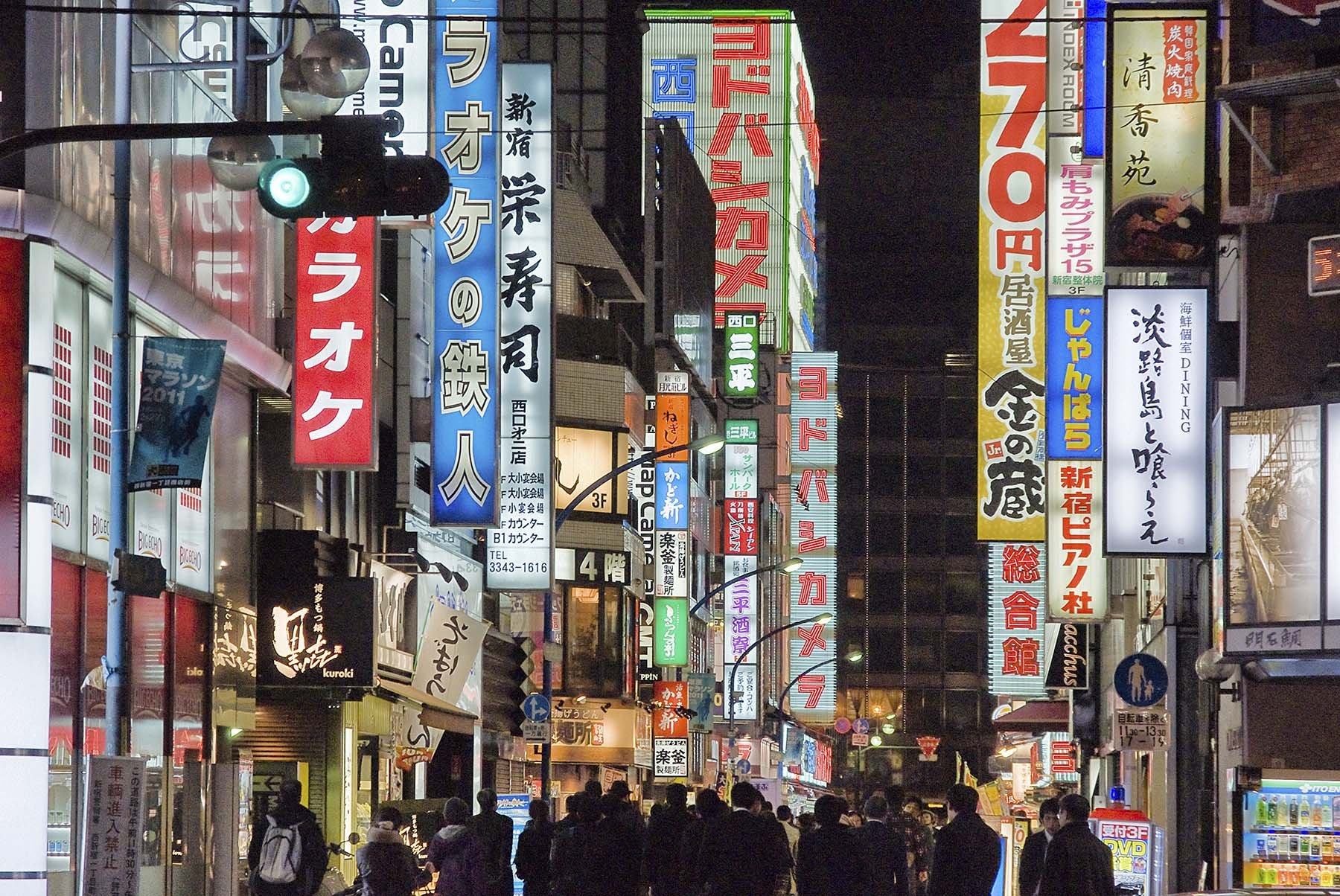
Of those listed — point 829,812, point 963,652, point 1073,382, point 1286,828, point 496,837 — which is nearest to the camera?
point 829,812

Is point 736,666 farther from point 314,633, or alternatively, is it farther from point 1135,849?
point 1135,849

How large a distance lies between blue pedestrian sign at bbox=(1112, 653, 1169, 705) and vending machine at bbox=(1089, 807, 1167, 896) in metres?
1.23

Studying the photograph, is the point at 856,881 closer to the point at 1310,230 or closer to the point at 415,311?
the point at 1310,230

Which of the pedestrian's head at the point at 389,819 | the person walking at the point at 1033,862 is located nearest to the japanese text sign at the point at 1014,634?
the person walking at the point at 1033,862

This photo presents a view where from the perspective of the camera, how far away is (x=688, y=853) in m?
15.0

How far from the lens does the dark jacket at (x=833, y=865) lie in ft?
49.0

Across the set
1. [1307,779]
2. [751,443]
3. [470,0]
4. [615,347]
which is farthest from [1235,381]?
[751,443]

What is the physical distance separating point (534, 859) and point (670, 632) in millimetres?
37435

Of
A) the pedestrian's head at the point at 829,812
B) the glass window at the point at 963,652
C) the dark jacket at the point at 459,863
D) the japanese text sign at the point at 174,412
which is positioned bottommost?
the glass window at the point at 963,652

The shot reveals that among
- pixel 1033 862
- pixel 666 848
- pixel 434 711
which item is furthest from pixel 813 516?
pixel 1033 862

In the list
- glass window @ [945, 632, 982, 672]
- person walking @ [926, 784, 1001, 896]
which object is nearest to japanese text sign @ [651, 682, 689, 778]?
person walking @ [926, 784, 1001, 896]

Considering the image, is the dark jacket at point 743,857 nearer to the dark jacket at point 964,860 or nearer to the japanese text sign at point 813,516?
the dark jacket at point 964,860

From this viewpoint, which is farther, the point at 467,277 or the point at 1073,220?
the point at 1073,220

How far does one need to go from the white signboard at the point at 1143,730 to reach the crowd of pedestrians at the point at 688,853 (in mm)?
1215
